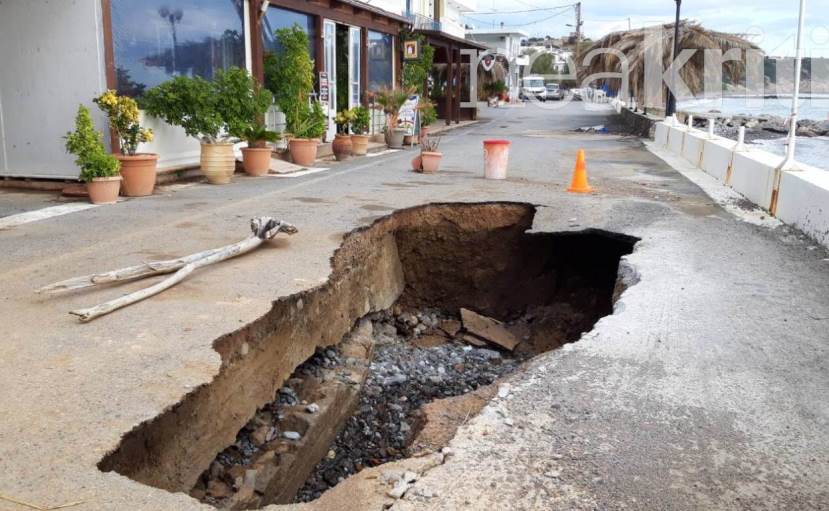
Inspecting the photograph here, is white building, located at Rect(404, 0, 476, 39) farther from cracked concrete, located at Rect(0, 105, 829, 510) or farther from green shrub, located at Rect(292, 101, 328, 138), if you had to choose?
cracked concrete, located at Rect(0, 105, 829, 510)

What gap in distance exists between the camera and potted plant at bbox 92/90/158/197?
9.06m

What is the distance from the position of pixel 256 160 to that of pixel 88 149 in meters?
3.35

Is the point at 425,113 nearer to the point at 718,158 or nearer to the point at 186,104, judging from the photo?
the point at 718,158

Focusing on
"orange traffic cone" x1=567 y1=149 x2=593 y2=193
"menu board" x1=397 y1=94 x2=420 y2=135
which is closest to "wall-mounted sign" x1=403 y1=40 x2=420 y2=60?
"menu board" x1=397 y1=94 x2=420 y2=135

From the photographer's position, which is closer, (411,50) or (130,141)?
(130,141)

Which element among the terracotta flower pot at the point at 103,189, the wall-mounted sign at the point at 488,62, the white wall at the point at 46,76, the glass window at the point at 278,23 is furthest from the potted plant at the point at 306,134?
the wall-mounted sign at the point at 488,62

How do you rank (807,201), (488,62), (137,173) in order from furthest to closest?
(488,62) → (137,173) → (807,201)

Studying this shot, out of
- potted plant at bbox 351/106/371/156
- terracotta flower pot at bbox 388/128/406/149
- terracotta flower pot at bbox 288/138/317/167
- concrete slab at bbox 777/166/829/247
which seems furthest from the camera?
terracotta flower pot at bbox 388/128/406/149

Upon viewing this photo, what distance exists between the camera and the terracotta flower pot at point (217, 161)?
34.7ft

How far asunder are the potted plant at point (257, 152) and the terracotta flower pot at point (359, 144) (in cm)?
403

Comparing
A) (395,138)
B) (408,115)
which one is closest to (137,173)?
(395,138)

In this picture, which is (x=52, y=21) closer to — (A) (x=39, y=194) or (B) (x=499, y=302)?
(A) (x=39, y=194)

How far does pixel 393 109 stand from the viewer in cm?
1797

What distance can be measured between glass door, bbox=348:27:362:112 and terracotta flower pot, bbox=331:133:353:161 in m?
3.00
